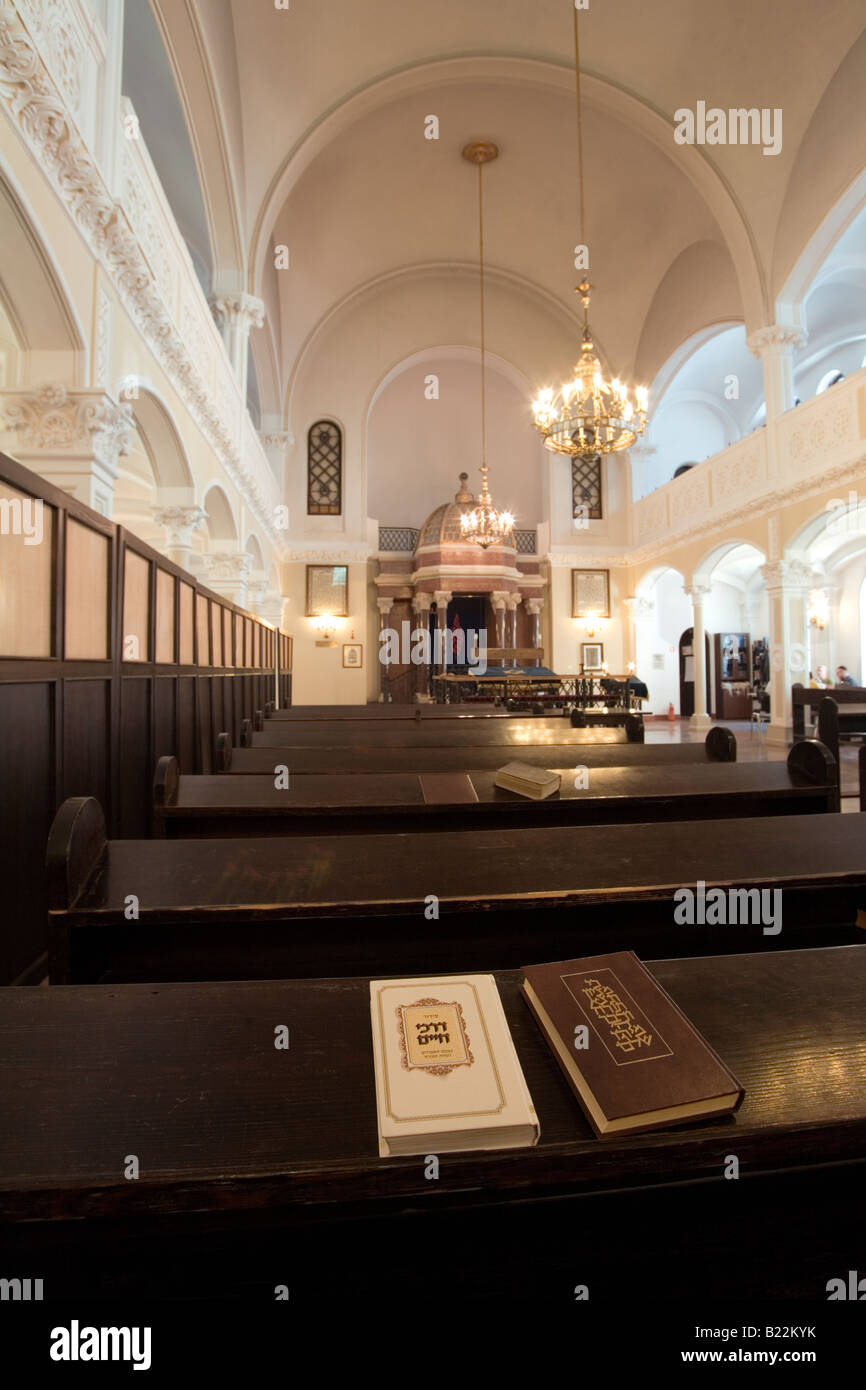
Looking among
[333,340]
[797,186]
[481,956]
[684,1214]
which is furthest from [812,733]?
[333,340]

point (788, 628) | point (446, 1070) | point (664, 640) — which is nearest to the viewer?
point (446, 1070)

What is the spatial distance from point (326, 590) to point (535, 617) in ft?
15.9

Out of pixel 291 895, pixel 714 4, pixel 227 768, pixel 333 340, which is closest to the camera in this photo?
pixel 291 895

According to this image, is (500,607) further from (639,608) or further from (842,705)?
(842,705)

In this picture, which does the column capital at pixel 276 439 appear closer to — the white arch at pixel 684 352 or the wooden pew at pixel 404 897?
the white arch at pixel 684 352

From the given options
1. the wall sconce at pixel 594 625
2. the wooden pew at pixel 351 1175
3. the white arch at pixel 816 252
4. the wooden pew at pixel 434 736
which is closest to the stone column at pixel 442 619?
the wall sconce at pixel 594 625

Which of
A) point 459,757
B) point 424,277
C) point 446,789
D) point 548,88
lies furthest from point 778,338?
point 446,789

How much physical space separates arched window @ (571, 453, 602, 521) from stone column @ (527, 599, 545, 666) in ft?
7.38

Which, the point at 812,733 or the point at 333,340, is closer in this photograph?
the point at 812,733

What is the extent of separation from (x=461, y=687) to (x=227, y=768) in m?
8.89

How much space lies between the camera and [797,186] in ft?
32.4

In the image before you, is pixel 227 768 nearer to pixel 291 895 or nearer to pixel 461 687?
pixel 291 895

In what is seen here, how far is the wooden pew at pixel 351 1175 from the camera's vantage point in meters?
0.79

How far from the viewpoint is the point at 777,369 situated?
421 inches
